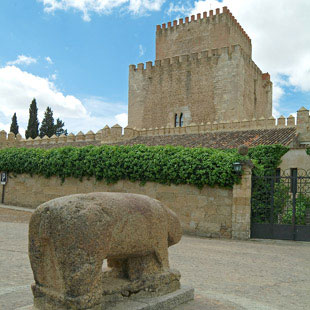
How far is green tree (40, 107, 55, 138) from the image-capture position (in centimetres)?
4416

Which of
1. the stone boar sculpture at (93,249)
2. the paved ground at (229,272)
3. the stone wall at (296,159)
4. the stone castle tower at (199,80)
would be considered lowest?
the paved ground at (229,272)

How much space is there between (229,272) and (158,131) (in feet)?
58.1

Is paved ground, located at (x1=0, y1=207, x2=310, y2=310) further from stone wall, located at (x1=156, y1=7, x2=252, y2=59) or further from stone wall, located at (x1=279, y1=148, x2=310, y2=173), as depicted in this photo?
stone wall, located at (x1=156, y1=7, x2=252, y2=59)

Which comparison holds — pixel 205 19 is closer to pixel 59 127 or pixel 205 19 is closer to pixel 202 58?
pixel 202 58

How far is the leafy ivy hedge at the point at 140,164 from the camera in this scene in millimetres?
11711

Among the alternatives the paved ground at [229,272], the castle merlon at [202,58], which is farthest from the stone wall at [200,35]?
the paved ground at [229,272]

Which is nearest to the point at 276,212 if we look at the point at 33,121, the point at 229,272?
the point at 229,272

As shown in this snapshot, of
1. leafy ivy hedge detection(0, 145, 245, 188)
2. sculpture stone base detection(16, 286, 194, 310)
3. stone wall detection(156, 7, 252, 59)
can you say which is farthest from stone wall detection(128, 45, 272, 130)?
sculpture stone base detection(16, 286, 194, 310)

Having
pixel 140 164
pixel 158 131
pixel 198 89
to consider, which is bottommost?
pixel 140 164

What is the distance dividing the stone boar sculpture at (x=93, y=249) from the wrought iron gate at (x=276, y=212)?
8.01m

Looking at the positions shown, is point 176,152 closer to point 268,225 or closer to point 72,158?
point 268,225

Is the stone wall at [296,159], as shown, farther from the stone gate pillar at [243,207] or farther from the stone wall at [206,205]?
the stone wall at [206,205]

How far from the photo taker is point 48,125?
44719 millimetres

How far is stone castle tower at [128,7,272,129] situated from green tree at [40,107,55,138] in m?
15.8
